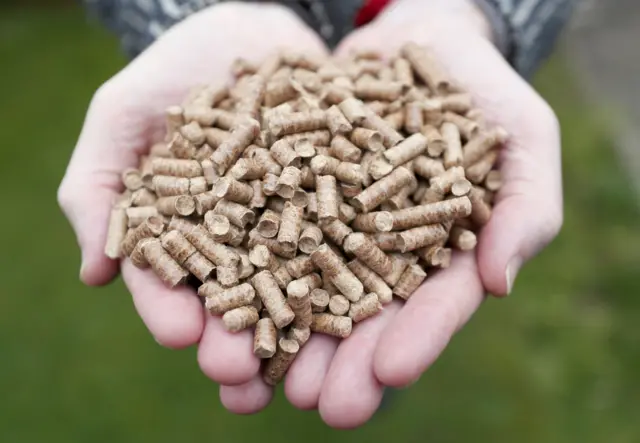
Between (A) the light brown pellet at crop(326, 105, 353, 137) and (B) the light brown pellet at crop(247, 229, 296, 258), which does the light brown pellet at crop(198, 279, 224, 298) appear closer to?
(B) the light brown pellet at crop(247, 229, 296, 258)

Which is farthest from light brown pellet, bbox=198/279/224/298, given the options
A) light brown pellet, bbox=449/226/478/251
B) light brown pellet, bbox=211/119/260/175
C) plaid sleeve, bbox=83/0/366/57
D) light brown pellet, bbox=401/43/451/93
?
plaid sleeve, bbox=83/0/366/57

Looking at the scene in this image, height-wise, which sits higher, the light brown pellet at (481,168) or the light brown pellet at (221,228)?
the light brown pellet at (221,228)

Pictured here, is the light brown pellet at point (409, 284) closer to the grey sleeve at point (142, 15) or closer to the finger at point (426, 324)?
the finger at point (426, 324)

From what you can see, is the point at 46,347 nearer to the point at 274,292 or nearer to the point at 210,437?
the point at 210,437

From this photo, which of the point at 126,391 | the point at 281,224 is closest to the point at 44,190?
the point at 126,391

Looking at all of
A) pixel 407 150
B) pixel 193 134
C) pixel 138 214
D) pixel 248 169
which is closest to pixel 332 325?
pixel 248 169

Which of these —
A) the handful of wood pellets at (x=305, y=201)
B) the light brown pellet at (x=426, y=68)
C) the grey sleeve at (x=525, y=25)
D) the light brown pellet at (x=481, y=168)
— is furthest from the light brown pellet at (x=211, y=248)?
the grey sleeve at (x=525, y=25)

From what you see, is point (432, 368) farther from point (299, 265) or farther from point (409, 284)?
point (299, 265)
